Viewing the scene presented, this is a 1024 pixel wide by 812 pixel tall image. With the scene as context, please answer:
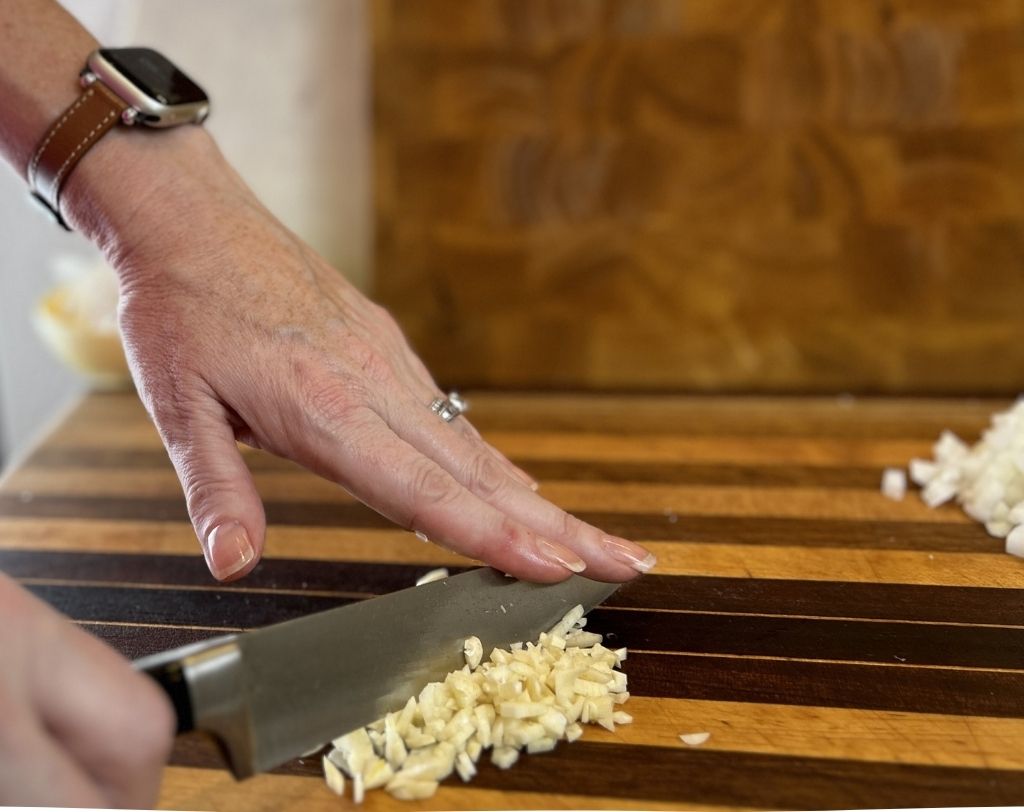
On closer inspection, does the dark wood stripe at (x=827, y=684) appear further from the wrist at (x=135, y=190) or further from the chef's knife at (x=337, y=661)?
the wrist at (x=135, y=190)

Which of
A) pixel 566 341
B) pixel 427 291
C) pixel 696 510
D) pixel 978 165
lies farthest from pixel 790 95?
pixel 696 510

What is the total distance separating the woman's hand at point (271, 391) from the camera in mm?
870

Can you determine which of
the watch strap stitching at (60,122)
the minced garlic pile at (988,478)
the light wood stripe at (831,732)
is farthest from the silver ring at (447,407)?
the minced garlic pile at (988,478)

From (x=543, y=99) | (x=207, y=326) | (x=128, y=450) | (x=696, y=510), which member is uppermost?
(x=543, y=99)

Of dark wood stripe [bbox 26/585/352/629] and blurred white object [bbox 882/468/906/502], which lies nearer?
dark wood stripe [bbox 26/585/352/629]

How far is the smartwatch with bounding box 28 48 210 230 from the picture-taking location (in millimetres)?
995

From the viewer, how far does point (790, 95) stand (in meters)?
1.62

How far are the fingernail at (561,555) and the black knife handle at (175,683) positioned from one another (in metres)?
0.31

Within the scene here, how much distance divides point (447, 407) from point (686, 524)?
1.00 feet

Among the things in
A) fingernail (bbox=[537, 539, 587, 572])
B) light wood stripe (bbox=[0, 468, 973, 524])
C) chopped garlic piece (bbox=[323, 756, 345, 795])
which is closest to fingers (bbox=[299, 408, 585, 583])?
fingernail (bbox=[537, 539, 587, 572])

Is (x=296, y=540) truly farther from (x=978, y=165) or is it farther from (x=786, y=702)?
(x=978, y=165)

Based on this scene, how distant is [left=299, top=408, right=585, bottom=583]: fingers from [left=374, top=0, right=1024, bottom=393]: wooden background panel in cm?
88

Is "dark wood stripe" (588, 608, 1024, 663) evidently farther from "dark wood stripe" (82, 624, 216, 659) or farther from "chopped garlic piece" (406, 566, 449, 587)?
"dark wood stripe" (82, 624, 216, 659)

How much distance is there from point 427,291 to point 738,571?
902 millimetres
